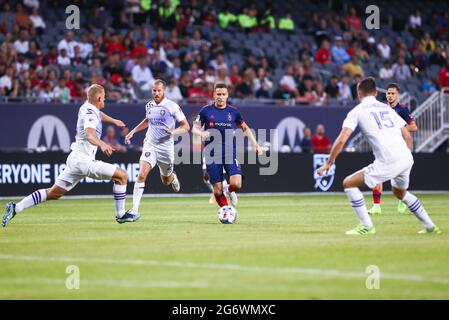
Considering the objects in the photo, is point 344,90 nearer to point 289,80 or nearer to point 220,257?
point 289,80

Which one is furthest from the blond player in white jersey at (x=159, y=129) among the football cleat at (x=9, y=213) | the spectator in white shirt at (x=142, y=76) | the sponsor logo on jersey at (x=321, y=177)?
the sponsor logo on jersey at (x=321, y=177)

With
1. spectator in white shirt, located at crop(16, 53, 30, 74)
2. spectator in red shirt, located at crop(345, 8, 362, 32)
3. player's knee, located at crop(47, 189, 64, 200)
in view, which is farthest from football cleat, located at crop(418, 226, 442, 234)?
spectator in red shirt, located at crop(345, 8, 362, 32)

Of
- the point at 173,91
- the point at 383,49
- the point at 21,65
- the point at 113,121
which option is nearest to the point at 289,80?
the point at 173,91

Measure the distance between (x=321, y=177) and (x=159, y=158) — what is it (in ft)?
37.3

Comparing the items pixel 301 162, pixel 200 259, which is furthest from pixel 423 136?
pixel 200 259

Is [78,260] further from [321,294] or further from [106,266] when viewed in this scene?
[321,294]

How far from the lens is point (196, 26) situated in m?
33.8

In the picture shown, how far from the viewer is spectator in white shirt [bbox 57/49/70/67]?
29.1m

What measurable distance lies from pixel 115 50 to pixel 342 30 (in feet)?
35.3

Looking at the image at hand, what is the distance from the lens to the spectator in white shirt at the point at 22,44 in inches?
1139

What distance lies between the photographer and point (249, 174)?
29516 millimetres

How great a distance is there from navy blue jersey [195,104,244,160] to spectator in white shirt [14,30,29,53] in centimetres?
1204

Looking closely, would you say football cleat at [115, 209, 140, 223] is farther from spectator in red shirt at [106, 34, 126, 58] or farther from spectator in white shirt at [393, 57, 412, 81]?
spectator in white shirt at [393, 57, 412, 81]

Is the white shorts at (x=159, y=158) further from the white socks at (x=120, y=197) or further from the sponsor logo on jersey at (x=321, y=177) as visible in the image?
the sponsor logo on jersey at (x=321, y=177)
